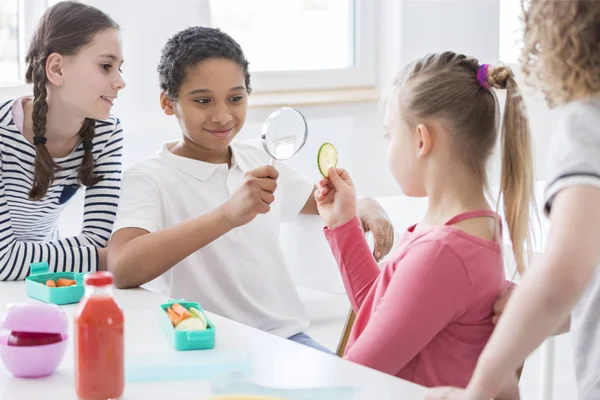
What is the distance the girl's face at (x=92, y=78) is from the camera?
194cm

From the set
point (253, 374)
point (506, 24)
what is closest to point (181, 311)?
point (253, 374)

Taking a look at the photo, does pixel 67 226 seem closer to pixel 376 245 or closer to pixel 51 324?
pixel 376 245

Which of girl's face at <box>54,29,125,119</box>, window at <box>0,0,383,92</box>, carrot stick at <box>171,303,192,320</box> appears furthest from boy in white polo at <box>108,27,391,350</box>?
window at <box>0,0,383,92</box>

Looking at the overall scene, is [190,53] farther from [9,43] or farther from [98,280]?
[9,43]

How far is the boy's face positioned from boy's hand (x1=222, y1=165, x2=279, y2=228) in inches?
10.3

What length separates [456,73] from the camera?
1.40 m

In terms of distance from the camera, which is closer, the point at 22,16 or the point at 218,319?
the point at 218,319

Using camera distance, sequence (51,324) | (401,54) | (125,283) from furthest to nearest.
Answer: (401,54) < (125,283) < (51,324)

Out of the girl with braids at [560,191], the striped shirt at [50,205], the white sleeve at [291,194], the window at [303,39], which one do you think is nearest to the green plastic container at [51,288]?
the striped shirt at [50,205]

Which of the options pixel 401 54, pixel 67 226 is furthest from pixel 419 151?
pixel 401 54

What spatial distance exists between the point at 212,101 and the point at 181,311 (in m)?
0.63

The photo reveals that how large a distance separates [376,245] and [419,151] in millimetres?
522

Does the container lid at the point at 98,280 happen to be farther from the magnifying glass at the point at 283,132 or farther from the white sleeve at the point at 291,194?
the white sleeve at the point at 291,194

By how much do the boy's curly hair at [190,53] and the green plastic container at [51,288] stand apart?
49 centimetres
